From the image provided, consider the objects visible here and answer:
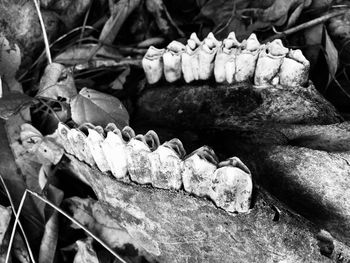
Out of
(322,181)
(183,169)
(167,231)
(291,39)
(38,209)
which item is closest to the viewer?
(183,169)

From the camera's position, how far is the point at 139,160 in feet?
6.23

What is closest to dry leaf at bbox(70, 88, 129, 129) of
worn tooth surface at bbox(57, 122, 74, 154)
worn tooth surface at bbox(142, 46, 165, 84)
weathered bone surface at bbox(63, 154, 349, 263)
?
worn tooth surface at bbox(57, 122, 74, 154)

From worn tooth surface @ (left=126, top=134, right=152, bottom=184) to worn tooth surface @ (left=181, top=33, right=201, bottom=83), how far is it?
589 millimetres

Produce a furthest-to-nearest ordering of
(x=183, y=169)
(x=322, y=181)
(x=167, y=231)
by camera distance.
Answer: (x=167, y=231) < (x=322, y=181) < (x=183, y=169)

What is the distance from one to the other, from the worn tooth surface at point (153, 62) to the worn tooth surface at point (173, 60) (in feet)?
0.10

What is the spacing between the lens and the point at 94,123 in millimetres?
2127

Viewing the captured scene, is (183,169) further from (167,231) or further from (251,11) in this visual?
(251,11)

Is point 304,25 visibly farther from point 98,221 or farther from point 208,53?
point 98,221

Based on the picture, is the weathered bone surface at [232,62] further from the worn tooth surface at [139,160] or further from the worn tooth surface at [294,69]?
the worn tooth surface at [139,160]

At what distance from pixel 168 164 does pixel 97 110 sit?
0.51 metres

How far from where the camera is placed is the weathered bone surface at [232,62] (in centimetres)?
222

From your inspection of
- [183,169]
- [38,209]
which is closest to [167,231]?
[183,169]

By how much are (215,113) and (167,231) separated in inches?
22.6

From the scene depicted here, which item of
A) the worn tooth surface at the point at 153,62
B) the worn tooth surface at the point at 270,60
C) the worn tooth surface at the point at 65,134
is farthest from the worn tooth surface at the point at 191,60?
the worn tooth surface at the point at 65,134
